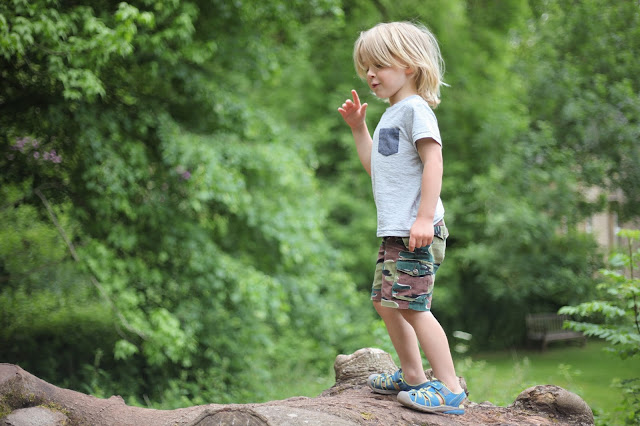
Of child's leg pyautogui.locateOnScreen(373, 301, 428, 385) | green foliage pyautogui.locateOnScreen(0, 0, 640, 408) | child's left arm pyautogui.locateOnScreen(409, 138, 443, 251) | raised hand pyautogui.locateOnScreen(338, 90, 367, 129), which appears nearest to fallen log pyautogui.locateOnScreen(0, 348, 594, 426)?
child's leg pyautogui.locateOnScreen(373, 301, 428, 385)

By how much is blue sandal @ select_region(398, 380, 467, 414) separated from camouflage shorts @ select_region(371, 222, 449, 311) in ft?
1.13

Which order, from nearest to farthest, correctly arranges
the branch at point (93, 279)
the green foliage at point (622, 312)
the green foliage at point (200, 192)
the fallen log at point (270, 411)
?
the fallen log at point (270, 411)
the green foliage at point (622, 312)
the branch at point (93, 279)
the green foliage at point (200, 192)

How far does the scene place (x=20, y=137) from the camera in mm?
5609

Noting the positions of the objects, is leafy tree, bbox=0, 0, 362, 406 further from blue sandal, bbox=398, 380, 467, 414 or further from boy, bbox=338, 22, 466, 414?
blue sandal, bbox=398, 380, 467, 414

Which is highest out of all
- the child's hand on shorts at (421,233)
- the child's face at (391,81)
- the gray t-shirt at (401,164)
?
the child's face at (391,81)

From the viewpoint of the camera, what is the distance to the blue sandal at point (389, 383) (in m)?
2.78

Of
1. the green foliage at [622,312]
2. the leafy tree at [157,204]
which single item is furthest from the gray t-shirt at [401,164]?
the leafy tree at [157,204]

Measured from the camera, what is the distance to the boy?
256 centimetres

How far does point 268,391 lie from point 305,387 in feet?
1.42

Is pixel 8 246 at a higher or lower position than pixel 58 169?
lower

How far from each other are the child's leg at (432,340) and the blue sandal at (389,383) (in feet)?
0.50

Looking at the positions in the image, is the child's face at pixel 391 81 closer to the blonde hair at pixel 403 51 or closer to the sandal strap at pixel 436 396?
the blonde hair at pixel 403 51

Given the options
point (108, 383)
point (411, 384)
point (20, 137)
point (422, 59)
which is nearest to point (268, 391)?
point (108, 383)

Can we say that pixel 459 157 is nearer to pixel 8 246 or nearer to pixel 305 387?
pixel 305 387
